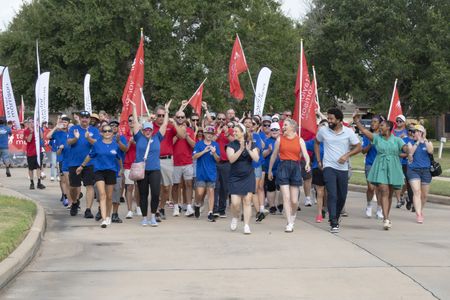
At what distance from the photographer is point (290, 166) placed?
11.9 meters

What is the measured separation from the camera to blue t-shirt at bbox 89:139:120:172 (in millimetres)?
12203

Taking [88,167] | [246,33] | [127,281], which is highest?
[246,33]

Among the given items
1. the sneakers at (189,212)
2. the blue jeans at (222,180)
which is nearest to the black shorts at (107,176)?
the sneakers at (189,212)

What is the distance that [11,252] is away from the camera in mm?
8875

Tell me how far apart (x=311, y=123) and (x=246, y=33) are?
98.8ft

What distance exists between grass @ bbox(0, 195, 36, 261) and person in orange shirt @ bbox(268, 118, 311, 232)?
12.2 ft

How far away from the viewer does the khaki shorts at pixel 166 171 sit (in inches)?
532

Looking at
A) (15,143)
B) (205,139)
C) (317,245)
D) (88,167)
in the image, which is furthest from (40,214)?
(15,143)

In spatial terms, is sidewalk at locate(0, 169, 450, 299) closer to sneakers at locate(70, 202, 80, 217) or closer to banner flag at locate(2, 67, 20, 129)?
sneakers at locate(70, 202, 80, 217)

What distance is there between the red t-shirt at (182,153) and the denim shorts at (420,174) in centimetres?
375

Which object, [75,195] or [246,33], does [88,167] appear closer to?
[75,195]

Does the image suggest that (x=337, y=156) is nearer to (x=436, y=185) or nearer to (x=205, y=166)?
(x=205, y=166)

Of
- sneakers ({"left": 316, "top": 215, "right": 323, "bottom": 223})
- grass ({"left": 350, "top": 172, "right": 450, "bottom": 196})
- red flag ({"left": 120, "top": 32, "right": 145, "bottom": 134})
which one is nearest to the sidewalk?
sneakers ({"left": 316, "top": 215, "right": 323, "bottom": 223})

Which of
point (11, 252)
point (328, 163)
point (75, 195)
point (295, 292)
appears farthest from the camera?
point (75, 195)
